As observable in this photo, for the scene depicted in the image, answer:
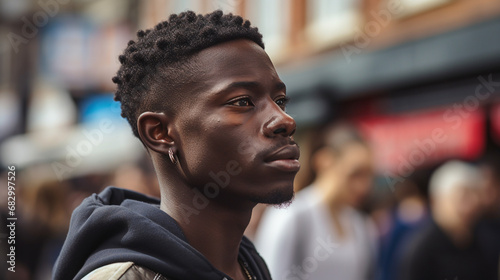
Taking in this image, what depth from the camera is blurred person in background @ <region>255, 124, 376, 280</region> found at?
4398mm

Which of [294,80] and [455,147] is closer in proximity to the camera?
[455,147]

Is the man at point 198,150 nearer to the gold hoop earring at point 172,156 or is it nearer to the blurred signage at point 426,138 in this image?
the gold hoop earring at point 172,156

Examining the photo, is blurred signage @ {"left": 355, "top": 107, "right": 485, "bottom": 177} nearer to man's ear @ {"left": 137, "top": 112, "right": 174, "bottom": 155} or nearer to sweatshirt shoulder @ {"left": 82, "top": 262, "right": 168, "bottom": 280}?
man's ear @ {"left": 137, "top": 112, "right": 174, "bottom": 155}

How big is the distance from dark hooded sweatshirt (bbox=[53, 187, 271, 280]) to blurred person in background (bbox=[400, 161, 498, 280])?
367 centimetres

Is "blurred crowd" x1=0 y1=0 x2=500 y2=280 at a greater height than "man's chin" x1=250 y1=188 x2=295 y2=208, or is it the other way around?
"blurred crowd" x1=0 y1=0 x2=500 y2=280

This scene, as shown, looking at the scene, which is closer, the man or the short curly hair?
the man

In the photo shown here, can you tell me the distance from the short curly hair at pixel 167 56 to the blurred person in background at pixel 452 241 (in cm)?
360

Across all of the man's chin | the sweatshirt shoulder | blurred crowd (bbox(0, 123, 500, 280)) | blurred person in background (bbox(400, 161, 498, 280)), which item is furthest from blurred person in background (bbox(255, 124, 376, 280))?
the sweatshirt shoulder

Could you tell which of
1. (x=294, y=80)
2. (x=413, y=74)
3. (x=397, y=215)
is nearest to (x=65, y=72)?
(x=294, y=80)

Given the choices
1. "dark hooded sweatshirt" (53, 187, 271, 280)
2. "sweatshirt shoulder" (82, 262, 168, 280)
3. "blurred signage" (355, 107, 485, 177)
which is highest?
"blurred signage" (355, 107, 485, 177)

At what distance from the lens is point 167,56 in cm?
195

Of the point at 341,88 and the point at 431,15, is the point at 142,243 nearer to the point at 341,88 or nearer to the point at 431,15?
the point at 431,15

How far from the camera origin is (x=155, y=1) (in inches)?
725

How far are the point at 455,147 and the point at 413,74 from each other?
135 cm
